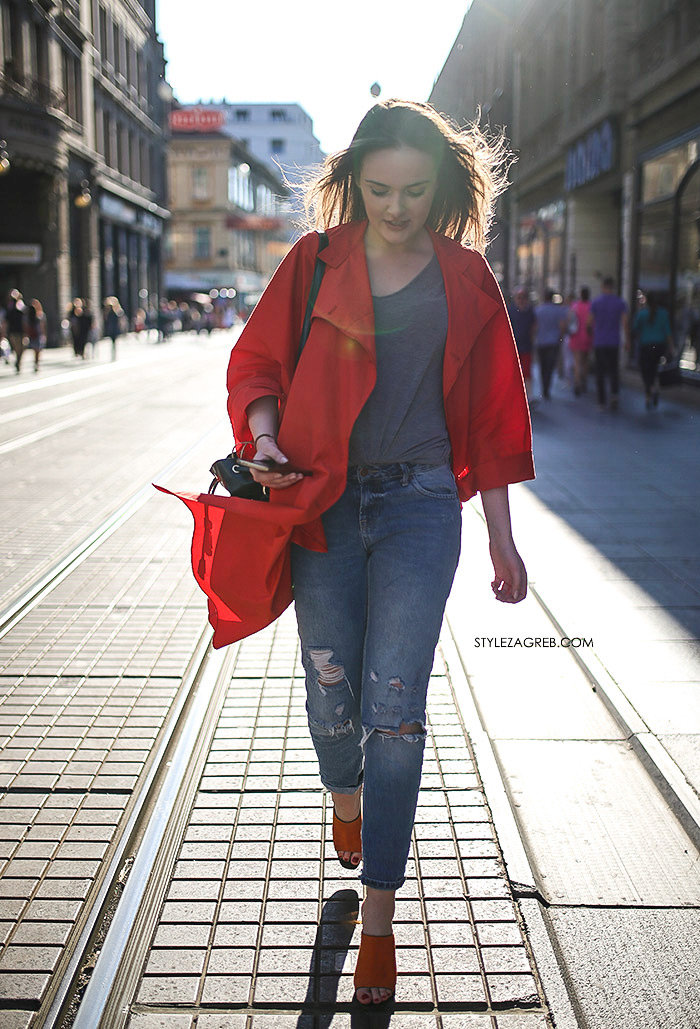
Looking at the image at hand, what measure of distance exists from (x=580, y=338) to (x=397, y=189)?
17150mm

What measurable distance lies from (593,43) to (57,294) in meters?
18.3

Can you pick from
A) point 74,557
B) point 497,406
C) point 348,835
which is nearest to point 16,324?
point 74,557

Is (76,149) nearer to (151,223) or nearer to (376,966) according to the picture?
(151,223)

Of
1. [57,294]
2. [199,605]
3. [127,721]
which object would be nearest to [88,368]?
[57,294]

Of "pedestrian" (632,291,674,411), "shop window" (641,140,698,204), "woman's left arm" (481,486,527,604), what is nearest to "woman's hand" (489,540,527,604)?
"woman's left arm" (481,486,527,604)

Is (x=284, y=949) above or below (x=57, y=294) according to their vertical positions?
below

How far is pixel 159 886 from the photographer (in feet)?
9.66

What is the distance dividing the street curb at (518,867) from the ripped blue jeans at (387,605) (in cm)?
41

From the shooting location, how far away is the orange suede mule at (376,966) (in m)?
2.48

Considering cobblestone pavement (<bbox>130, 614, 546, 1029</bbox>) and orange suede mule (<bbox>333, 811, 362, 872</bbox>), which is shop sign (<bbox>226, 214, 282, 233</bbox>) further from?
orange suede mule (<bbox>333, 811, 362, 872</bbox>)

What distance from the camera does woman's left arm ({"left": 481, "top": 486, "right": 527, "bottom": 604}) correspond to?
268 centimetres

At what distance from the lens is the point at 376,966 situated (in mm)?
2482

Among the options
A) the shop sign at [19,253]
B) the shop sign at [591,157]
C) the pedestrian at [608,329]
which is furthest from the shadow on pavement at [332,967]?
the shop sign at [19,253]

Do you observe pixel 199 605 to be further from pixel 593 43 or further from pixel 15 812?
pixel 593 43
